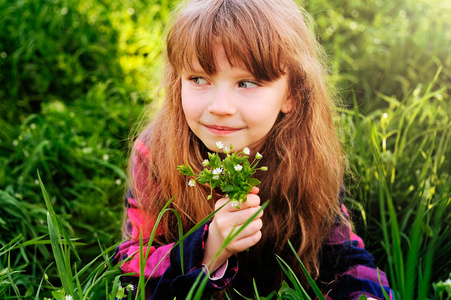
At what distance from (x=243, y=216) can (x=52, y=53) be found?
2.00 meters

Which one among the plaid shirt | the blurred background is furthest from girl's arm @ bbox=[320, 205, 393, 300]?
the blurred background

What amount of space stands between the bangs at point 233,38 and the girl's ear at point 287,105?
152 mm

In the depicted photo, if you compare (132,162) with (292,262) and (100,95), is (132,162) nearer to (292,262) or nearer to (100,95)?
(292,262)

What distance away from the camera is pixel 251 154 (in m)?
1.67

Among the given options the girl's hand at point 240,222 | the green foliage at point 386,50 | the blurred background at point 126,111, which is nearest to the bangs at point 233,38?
the girl's hand at point 240,222

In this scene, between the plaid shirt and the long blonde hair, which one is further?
the long blonde hair

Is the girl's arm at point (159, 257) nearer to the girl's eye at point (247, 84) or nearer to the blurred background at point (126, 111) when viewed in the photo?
the blurred background at point (126, 111)

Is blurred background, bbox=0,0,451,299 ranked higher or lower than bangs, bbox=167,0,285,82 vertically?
lower

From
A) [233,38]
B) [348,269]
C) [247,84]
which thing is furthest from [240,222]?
[348,269]

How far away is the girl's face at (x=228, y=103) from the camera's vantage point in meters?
1.38

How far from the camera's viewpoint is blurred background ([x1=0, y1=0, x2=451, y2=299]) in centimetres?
192

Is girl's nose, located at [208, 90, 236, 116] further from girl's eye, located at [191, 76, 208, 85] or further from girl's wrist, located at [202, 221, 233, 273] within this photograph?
girl's wrist, located at [202, 221, 233, 273]

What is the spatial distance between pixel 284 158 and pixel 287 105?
173mm

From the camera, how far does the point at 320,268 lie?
1791mm
